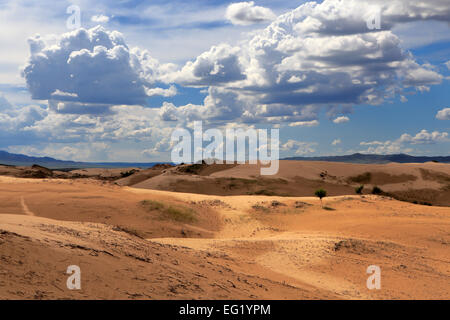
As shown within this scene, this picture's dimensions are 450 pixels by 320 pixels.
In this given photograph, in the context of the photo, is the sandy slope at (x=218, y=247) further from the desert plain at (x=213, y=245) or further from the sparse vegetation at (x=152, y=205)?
the sparse vegetation at (x=152, y=205)

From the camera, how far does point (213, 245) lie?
57.8 ft

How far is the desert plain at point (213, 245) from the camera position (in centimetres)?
908

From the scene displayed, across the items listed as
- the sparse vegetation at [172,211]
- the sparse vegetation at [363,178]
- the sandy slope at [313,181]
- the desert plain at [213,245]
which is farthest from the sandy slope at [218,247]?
the sparse vegetation at [363,178]

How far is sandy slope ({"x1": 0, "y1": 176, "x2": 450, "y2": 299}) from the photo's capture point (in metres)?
9.08

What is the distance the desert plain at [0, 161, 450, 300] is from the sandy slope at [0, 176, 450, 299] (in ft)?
0.15

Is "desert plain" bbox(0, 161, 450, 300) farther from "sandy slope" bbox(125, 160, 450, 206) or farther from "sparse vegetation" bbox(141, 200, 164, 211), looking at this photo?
"sandy slope" bbox(125, 160, 450, 206)

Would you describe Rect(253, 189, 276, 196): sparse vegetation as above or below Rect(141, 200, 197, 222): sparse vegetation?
below

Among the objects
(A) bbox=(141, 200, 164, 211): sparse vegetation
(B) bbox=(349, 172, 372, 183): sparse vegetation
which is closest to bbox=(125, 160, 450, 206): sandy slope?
(B) bbox=(349, 172, 372, 183): sparse vegetation

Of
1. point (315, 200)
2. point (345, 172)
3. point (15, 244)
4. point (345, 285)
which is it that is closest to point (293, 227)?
point (315, 200)

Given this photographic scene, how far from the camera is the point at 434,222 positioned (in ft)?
78.7

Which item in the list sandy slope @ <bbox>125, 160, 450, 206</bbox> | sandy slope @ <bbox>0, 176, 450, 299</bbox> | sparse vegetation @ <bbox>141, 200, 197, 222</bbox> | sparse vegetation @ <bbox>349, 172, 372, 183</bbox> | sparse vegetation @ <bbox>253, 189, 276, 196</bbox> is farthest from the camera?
sparse vegetation @ <bbox>349, 172, 372, 183</bbox>

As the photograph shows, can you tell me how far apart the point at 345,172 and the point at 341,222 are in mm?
38358

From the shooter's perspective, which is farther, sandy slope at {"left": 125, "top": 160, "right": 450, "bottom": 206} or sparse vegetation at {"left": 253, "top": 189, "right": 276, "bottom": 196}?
sandy slope at {"left": 125, "top": 160, "right": 450, "bottom": 206}

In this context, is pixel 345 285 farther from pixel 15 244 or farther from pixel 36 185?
pixel 36 185
